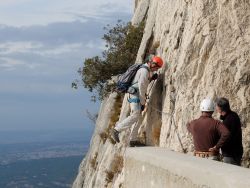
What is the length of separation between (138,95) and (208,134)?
4.14 m

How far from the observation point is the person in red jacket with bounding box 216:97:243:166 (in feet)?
41.4

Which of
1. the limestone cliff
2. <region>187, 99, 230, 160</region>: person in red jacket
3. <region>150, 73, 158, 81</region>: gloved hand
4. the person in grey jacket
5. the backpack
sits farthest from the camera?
<region>150, 73, 158, 81</region>: gloved hand

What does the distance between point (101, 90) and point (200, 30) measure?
17009mm

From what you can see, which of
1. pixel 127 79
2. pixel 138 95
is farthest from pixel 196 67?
pixel 127 79

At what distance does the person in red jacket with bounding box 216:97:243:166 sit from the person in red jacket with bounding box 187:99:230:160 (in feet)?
0.62

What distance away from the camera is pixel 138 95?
16.4 meters

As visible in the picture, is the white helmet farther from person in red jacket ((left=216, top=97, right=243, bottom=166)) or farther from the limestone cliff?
the limestone cliff

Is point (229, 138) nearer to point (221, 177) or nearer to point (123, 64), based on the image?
point (221, 177)

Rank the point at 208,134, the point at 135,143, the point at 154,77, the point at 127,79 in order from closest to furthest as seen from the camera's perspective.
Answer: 1. the point at 208,134
2. the point at 127,79
3. the point at 135,143
4. the point at 154,77

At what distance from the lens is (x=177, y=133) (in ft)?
51.7

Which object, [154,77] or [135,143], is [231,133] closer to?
[135,143]

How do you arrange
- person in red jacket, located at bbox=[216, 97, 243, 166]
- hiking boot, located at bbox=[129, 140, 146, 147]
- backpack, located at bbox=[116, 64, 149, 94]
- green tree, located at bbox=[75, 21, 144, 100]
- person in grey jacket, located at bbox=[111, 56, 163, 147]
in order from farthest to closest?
green tree, located at bbox=[75, 21, 144, 100]
hiking boot, located at bbox=[129, 140, 146, 147]
backpack, located at bbox=[116, 64, 149, 94]
person in grey jacket, located at bbox=[111, 56, 163, 147]
person in red jacket, located at bbox=[216, 97, 243, 166]

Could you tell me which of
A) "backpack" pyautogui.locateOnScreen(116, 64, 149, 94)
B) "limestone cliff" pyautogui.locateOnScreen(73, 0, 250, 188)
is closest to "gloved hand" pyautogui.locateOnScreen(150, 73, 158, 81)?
"limestone cliff" pyautogui.locateOnScreen(73, 0, 250, 188)

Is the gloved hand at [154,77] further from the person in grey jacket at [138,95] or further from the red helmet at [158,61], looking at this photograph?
the red helmet at [158,61]
